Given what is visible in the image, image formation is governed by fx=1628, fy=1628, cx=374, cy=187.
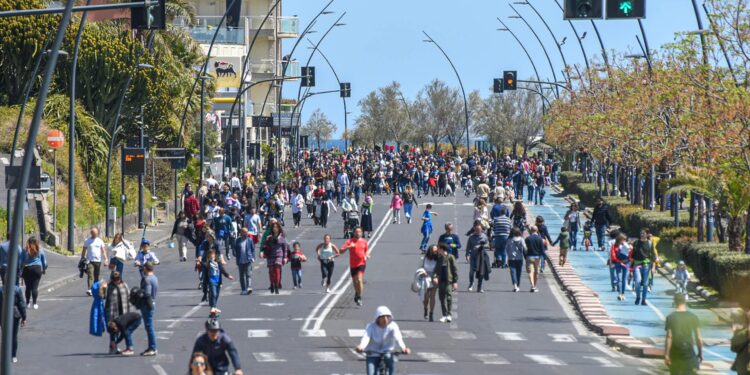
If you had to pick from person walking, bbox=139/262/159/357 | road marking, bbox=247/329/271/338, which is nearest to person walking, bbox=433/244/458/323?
road marking, bbox=247/329/271/338

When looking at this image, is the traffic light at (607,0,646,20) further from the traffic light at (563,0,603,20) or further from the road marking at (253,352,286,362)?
the road marking at (253,352,286,362)

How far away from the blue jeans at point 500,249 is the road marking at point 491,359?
1333 centimetres

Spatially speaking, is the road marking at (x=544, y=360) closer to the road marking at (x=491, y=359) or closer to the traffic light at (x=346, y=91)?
the road marking at (x=491, y=359)

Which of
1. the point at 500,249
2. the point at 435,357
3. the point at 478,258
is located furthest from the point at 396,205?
the point at 435,357

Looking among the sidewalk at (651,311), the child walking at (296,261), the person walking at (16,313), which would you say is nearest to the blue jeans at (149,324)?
the person walking at (16,313)

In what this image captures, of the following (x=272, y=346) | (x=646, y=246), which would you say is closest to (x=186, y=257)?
(x=646, y=246)

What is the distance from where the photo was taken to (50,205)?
160 feet

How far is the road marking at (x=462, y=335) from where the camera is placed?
1054 inches

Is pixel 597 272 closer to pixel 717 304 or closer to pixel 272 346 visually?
pixel 717 304

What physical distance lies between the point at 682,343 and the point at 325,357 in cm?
703

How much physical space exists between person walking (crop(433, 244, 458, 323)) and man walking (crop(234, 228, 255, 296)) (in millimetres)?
5213

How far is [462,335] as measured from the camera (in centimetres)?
2712

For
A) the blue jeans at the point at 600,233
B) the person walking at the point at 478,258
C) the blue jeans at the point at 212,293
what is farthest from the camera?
the blue jeans at the point at 600,233

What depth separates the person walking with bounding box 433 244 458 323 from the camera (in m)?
28.6
